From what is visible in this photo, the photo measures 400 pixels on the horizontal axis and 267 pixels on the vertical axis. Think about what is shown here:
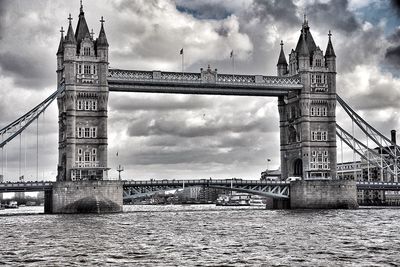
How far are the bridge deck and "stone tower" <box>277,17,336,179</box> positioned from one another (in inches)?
127

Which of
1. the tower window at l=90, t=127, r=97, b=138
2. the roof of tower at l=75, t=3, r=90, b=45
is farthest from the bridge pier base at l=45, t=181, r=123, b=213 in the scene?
the roof of tower at l=75, t=3, r=90, b=45

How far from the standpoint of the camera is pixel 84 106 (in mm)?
129000

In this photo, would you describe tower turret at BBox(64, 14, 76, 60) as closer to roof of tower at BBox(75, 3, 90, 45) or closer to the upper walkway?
roof of tower at BBox(75, 3, 90, 45)

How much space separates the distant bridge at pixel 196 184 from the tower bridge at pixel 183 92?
317 millimetres

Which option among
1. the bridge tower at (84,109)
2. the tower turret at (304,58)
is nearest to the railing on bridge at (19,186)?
the bridge tower at (84,109)

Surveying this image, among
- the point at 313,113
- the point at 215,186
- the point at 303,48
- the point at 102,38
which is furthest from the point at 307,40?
the point at 102,38

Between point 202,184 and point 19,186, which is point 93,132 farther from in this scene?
point 202,184

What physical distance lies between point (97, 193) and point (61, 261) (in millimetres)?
74360

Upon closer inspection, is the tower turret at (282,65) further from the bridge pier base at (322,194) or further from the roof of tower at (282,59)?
the bridge pier base at (322,194)

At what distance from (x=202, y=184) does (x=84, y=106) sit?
25.5m

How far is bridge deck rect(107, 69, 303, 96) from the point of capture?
131 metres

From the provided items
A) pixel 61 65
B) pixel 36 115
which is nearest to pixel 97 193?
pixel 36 115

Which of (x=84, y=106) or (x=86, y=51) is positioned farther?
(x=86, y=51)

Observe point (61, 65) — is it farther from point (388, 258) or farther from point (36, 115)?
point (388, 258)
